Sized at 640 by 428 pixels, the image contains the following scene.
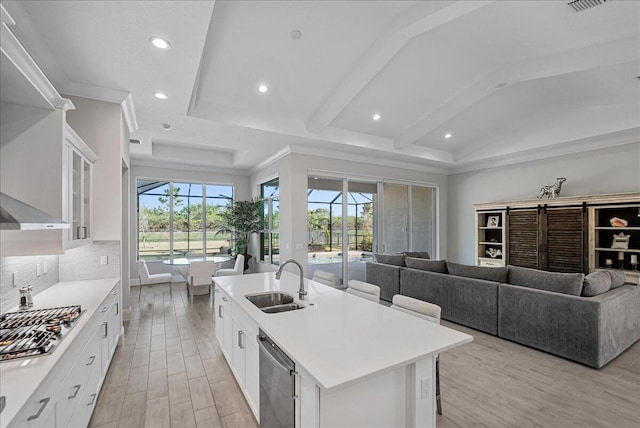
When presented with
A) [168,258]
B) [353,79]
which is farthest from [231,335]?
[168,258]

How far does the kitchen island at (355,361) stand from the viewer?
1.27 m

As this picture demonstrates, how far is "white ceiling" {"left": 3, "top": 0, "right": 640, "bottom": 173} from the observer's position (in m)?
2.53

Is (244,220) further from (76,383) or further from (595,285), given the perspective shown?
(595,285)

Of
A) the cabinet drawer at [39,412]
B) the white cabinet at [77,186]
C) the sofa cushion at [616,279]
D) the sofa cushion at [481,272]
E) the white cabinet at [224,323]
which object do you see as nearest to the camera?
the cabinet drawer at [39,412]

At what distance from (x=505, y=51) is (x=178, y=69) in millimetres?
4157

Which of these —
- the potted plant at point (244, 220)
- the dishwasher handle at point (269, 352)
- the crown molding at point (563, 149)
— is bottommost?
the dishwasher handle at point (269, 352)

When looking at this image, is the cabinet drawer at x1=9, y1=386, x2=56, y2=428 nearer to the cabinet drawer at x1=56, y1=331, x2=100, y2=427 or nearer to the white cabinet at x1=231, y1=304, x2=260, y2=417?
the cabinet drawer at x1=56, y1=331, x2=100, y2=427

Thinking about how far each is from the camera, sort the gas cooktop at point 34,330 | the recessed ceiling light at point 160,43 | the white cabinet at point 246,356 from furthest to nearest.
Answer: the recessed ceiling light at point 160,43 → the white cabinet at point 246,356 → the gas cooktop at point 34,330

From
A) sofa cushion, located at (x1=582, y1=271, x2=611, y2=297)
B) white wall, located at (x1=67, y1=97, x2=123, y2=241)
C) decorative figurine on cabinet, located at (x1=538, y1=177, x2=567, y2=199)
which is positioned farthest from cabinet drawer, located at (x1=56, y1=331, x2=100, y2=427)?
decorative figurine on cabinet, located at (x1=538, y1=177, x2=567, y2=199)

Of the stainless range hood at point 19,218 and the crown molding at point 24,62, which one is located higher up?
the crown molding at point 24,62

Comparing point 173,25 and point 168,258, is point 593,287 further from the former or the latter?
point 168,258

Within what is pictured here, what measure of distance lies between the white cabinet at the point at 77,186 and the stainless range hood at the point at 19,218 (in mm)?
802

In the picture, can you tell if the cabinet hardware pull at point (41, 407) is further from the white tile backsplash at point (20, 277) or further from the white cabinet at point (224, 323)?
the white cabinet at point (224, 323)

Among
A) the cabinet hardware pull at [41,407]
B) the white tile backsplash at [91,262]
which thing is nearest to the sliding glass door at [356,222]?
the white tile backsplash at [91,262]
